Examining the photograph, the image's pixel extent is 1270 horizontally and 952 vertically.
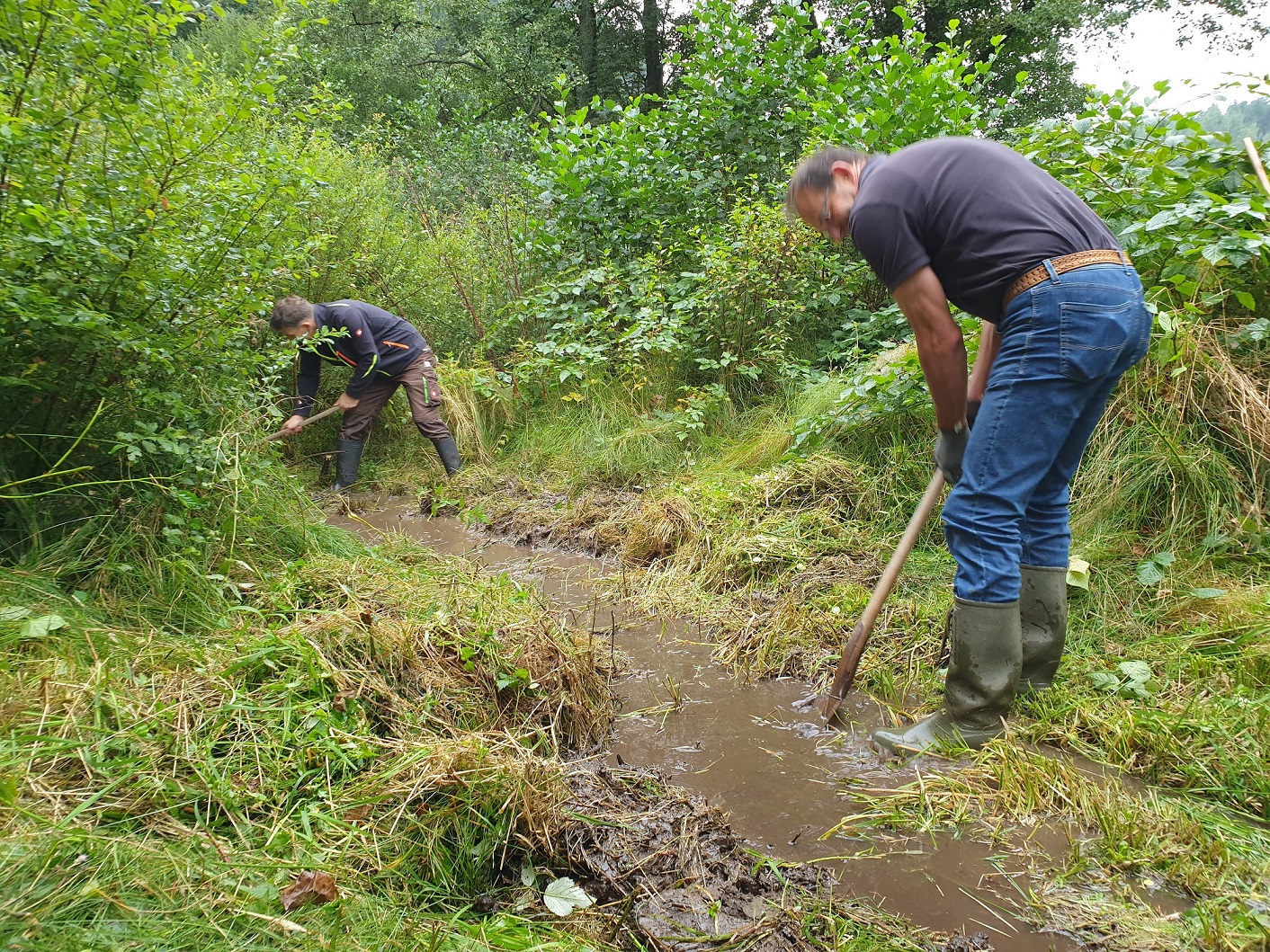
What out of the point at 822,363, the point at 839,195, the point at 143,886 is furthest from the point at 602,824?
the point at 822,363

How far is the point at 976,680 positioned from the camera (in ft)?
8.32

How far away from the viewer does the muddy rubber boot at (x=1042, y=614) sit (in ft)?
8.96

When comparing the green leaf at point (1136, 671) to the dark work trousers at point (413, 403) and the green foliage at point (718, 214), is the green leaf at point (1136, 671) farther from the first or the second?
the dark work trousers at point (413, 403)

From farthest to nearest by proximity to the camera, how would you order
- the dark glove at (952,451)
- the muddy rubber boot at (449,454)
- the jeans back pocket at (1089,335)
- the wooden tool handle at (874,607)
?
the muddy rubber boot at (449,454)
the wooden tool handle at (874,607)
the dark glove at (952,451)
the jeans back pocket at (1089,335)

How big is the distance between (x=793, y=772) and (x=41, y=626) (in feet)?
8.25

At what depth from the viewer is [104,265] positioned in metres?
2.84

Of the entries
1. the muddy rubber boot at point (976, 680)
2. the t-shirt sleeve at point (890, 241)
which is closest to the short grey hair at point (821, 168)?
the t-shirt sleeve at point (890, 241)

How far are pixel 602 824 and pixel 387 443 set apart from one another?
18.9 ft

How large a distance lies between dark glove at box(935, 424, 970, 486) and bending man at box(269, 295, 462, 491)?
4.64 metres

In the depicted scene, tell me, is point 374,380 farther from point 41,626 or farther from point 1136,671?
point 1136,671

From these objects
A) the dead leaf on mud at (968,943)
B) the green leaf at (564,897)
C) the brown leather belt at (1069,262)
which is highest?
the brown leather belt at (1069,262)

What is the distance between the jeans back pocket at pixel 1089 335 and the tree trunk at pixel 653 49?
20309 millimetres

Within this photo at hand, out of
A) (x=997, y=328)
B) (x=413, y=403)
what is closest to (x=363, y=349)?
(x=413, y=403)

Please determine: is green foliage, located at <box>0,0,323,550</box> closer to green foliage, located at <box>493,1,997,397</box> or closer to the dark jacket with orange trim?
the dark jacket with orange trim
